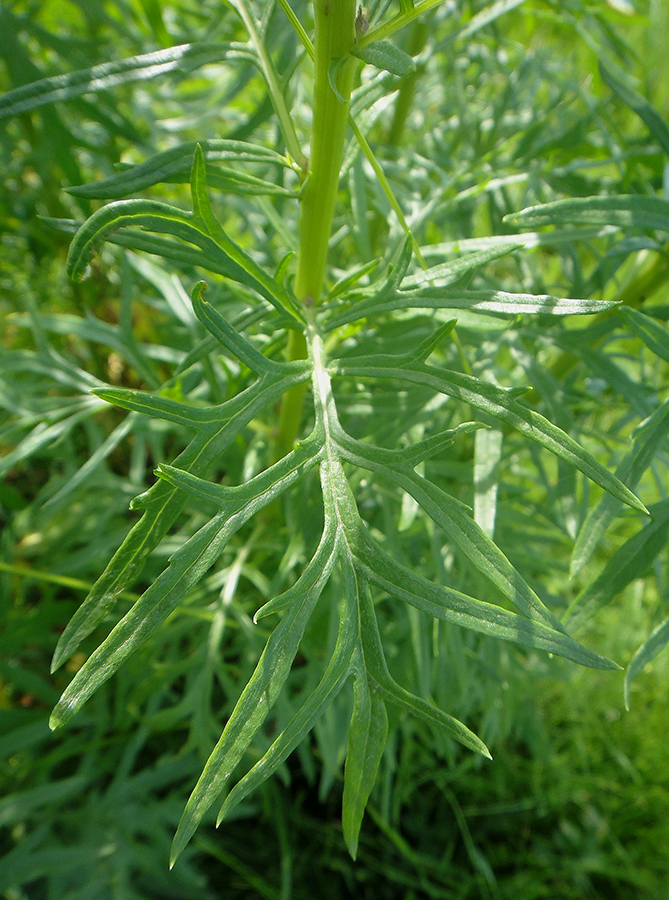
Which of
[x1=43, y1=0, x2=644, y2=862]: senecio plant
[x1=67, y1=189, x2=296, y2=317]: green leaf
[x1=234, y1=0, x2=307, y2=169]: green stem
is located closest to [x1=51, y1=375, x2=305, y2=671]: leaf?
[x1=43, y1=0, x2=644, y2=862]: senecio plant

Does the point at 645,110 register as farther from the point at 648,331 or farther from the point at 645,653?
the point at 645,653

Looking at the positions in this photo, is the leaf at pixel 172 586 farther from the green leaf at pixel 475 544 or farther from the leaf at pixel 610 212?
the leaf at pixel 610 212

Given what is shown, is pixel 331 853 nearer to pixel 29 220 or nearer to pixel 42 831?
pixel 42 831

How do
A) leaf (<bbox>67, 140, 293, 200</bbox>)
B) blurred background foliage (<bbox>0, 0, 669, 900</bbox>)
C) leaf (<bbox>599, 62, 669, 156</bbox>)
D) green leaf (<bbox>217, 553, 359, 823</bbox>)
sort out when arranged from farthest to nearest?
blurred background foliage (<bbox>0, 0, 669, 900</bbox>), leaf (<bbox>599, 62, 669, 156</bbox>), leaf (<bbox>67, 140, 293, 200</bbox>), green leaf (<bbox>217, 553, 359, 823</bbox>)

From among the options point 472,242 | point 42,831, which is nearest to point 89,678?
point 472,242

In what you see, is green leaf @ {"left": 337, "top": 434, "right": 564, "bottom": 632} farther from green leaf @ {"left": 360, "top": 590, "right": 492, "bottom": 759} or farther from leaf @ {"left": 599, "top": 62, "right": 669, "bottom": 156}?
leaf @ {"left": 599, "top": 62, "right": 669, "bottom": 156}
